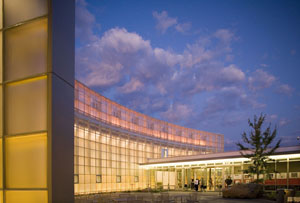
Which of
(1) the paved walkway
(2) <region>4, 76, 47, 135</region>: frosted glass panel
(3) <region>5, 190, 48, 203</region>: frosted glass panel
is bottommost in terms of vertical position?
(1) the paved walkway

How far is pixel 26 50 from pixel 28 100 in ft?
3.55

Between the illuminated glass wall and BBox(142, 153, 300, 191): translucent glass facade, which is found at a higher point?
the illuminated glass wall

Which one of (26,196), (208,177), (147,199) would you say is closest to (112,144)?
(208,177)

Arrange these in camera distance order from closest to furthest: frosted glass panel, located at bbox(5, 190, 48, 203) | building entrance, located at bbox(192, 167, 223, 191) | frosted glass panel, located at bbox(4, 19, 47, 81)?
frosted glass panel, located at bbox(5, 190, 48, 203) → frosted glass panel, located at bbox(4, 19, 47, 81) → building entrance, located at bbox(192, 167, 223, 191)

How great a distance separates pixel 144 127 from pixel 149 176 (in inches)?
303

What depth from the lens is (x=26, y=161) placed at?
6234 mm

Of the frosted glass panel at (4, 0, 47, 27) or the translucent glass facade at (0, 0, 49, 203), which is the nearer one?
the translucent glass facade at (0, 0, 49, 203)

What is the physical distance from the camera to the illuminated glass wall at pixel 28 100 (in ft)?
20.0

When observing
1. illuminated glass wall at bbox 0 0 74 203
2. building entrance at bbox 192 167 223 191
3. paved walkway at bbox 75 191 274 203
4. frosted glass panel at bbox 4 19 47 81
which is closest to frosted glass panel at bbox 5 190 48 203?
illuminated glass wall at bbox 0 0 74 203

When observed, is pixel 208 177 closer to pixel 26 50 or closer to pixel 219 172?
→ pixel 219 172

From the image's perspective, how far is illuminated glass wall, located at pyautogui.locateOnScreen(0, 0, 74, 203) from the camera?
6.11 m

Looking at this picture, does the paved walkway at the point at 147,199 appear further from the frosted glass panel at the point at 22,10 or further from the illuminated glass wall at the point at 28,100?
the frosted glass panel at the point at 22,10

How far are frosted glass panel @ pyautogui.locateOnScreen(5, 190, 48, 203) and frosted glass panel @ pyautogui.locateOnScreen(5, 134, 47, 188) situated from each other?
117 millimetres

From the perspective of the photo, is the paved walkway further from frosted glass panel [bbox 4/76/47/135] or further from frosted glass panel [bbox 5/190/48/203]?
frosted glass panel [bbox 4/76/47/135]
